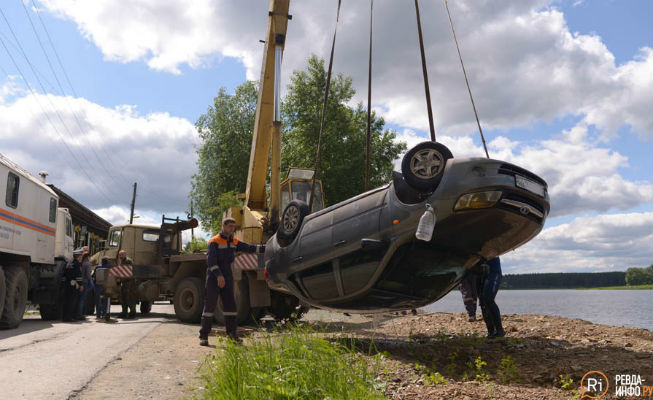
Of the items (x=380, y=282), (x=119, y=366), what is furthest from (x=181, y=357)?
(x=380, y=282)

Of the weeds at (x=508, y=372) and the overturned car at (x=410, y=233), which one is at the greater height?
the overturned car at (x=410, y=233)

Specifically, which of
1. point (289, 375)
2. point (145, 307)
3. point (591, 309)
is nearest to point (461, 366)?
point (289, 375)

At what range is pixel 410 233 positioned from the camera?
5113 millimetres

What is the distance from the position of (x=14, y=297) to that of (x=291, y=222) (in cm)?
706

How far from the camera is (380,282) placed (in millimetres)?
5621

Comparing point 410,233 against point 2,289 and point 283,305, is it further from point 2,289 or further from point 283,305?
point 2,289

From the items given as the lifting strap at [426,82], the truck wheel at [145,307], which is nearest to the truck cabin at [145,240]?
the truck wheel at [145,307]

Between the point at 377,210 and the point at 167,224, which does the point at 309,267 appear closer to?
the point at 377,210

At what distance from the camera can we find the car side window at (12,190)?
10.2 m

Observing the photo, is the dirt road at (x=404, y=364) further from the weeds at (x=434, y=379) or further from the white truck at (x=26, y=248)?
the white truck at (x=26, y=248)

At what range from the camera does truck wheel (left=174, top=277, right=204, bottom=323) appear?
451 inches

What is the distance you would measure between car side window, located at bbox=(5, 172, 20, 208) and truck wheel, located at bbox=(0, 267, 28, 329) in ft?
4.43

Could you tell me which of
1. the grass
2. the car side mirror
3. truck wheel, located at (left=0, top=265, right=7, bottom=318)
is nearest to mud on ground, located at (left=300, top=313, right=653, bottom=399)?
the grass

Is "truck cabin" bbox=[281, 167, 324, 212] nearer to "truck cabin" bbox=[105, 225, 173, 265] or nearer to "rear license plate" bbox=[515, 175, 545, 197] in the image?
"rear license plate" bbox=[515, 175, 545, 197]
